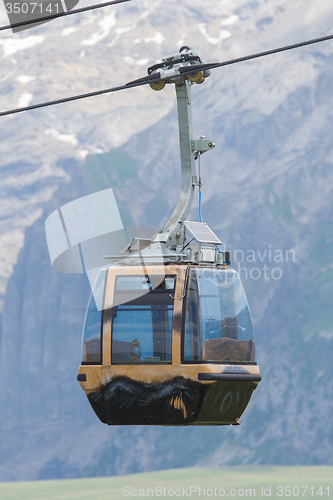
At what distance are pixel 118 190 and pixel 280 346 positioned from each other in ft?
112

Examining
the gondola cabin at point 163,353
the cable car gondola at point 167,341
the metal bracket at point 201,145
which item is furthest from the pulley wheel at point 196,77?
the gondola cabin at point 163,353

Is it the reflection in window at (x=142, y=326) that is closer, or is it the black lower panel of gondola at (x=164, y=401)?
the black lower panel of gondola at (x=164, y=401)

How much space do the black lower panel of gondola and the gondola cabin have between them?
0.01 meters

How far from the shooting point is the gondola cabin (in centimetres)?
1083

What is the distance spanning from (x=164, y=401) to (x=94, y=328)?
151 centimetres

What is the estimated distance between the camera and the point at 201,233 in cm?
1195

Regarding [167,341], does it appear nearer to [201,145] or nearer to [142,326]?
[142,326]

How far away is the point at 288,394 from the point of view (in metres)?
89.4

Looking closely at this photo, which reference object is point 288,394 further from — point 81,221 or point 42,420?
point 81,221

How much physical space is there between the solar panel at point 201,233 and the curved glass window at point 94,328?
4.84ft

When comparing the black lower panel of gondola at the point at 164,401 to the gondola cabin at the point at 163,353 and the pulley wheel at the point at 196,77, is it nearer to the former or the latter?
the gondola cabin at the point at 163,353

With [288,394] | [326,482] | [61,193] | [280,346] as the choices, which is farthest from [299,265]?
[61,193]

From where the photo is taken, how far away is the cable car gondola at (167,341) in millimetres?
10844

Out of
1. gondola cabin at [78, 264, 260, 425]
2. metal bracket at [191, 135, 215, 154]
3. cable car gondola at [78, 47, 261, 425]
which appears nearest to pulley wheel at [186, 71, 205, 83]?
metal bracket at [191, 135, 215, 154]
